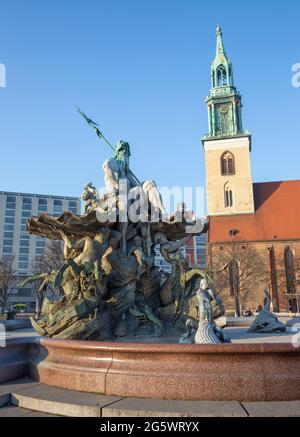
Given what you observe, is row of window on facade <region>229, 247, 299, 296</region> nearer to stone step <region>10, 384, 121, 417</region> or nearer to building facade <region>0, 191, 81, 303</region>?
stone step <region>10, 384, 121, 417</region>

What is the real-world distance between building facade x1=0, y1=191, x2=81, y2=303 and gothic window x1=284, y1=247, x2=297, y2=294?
60.5m

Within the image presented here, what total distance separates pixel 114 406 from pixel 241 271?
39.7m

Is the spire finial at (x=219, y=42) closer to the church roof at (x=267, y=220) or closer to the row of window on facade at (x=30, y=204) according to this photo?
the church roof at (x=267, y=220)

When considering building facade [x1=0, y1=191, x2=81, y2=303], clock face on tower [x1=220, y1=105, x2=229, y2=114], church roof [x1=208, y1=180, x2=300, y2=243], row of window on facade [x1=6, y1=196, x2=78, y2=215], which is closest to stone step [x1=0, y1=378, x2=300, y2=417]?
church roof [x1=208, y1=180, x2=300, y2=243]

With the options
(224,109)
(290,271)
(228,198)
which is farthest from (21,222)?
(290,271)

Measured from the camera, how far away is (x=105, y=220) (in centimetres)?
954

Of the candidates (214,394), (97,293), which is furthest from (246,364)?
(97,293)

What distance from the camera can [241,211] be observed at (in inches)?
2026

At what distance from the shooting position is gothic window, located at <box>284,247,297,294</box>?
4512cm

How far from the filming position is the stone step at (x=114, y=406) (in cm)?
402

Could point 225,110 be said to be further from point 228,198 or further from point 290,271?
point 290,271

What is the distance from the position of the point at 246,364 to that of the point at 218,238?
44434 millimetres

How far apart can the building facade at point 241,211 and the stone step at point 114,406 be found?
117ft
